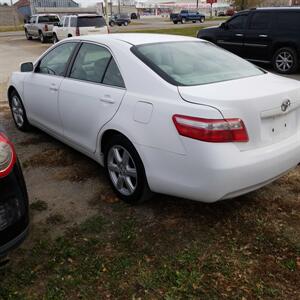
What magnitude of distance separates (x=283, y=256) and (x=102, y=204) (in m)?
1.66

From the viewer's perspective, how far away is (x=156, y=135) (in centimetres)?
315

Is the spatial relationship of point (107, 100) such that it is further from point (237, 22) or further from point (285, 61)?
point (237, 22)

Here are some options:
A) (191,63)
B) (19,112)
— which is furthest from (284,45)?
(191,63)

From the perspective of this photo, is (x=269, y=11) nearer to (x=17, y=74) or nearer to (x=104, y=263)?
(x=17, y=74)

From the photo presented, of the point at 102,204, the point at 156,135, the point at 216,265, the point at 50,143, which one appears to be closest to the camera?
the point at 216,265

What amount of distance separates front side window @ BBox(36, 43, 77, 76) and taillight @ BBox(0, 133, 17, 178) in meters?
2.18

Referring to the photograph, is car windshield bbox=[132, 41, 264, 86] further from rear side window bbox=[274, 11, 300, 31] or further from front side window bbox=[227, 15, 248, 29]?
front side window bbox=[227, 15, 248, 29]

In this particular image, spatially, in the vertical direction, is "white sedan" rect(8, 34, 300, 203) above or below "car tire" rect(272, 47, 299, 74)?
above

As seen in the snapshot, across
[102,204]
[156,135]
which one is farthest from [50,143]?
[156,135]

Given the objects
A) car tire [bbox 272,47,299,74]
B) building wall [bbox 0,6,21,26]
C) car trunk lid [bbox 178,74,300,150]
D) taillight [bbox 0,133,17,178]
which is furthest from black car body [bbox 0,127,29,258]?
building wall [bbox 0,6,21,26]

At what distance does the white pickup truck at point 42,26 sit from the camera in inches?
1019

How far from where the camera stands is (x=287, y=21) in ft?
36.7

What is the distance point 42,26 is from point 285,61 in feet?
63.1

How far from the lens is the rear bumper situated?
290 centimetres
